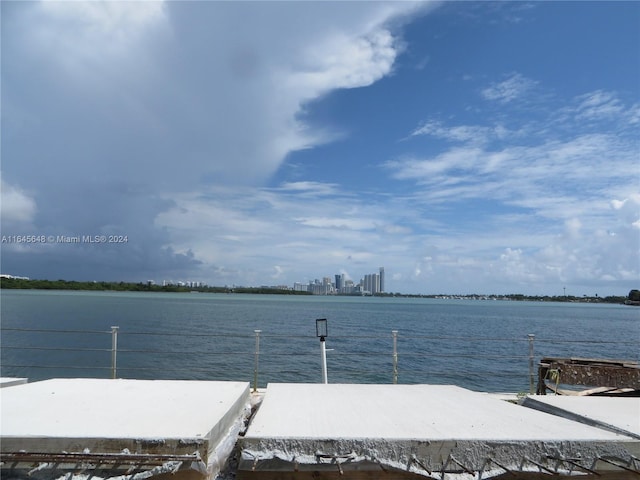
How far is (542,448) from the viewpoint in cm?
301

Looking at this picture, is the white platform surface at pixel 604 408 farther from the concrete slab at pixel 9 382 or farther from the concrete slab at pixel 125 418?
the concrete slab at pixel 9 382

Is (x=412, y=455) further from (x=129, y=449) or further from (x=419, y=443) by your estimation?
(x=129, y=449)

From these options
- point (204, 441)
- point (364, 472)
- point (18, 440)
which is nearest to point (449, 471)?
point (364, 472)

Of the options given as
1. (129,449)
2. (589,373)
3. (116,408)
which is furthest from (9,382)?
(589,373)

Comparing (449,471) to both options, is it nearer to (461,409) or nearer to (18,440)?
(461,409)

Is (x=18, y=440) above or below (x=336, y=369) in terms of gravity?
above

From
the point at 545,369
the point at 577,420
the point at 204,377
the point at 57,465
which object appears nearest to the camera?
the point at 57,465

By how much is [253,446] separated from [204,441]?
319 mm

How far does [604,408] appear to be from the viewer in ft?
14.0

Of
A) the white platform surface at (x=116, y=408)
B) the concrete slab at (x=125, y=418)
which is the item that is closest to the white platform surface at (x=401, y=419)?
the concrete slab at (x=125, y=418)

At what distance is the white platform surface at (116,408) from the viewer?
3.01 m

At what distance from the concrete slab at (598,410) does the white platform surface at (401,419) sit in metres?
0.19

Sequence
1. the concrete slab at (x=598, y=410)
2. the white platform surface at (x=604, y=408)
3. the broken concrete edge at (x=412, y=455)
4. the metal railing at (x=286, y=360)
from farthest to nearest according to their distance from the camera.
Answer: the metal railing at (x=286, y=360)
the white platform surface at (x=604, y=408)
the concrete slab at (x=598, y=410)
the broken concrete edge at (x=412, y=455)

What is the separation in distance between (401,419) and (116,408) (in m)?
2.34
